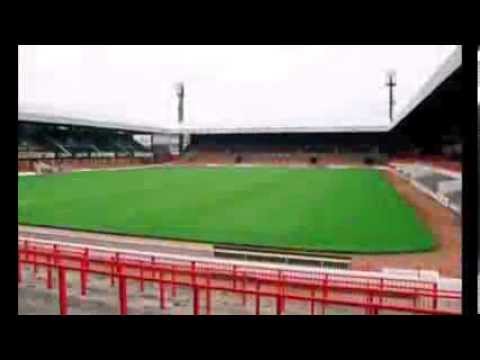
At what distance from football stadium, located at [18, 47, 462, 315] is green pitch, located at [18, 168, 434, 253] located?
0.14ft

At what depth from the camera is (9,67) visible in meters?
2.91

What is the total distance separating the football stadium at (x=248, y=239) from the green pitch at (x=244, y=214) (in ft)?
0.14

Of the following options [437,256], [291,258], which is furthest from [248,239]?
[437,256]

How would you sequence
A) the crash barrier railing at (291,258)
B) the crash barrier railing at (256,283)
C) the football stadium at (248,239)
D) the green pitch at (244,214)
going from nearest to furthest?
the crash barrier railing at (256,283), the football stadium at (248,239), the crash barrier railing at (291,258), the green pitch at (244,214)

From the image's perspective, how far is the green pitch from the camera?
11.3 meters

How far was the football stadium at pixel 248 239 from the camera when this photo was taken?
19.5 feet

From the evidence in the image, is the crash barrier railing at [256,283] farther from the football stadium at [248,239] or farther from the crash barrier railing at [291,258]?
the crash barrier railing at [291,258]

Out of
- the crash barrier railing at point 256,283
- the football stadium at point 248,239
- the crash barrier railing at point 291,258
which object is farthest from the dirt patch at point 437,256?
the crash barrier railing at point 256,283

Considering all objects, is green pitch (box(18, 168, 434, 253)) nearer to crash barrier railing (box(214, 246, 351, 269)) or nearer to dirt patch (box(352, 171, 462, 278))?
dirt patch (box(352, 171, 462, 278))

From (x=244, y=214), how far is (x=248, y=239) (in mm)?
3784

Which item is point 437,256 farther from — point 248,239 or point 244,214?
point 244,214

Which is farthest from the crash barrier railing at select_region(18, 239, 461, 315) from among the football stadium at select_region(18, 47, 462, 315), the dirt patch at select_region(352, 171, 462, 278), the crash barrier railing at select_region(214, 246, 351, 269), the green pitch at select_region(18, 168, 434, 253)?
the green pitch at select_region(18, 168, 434, 253)
